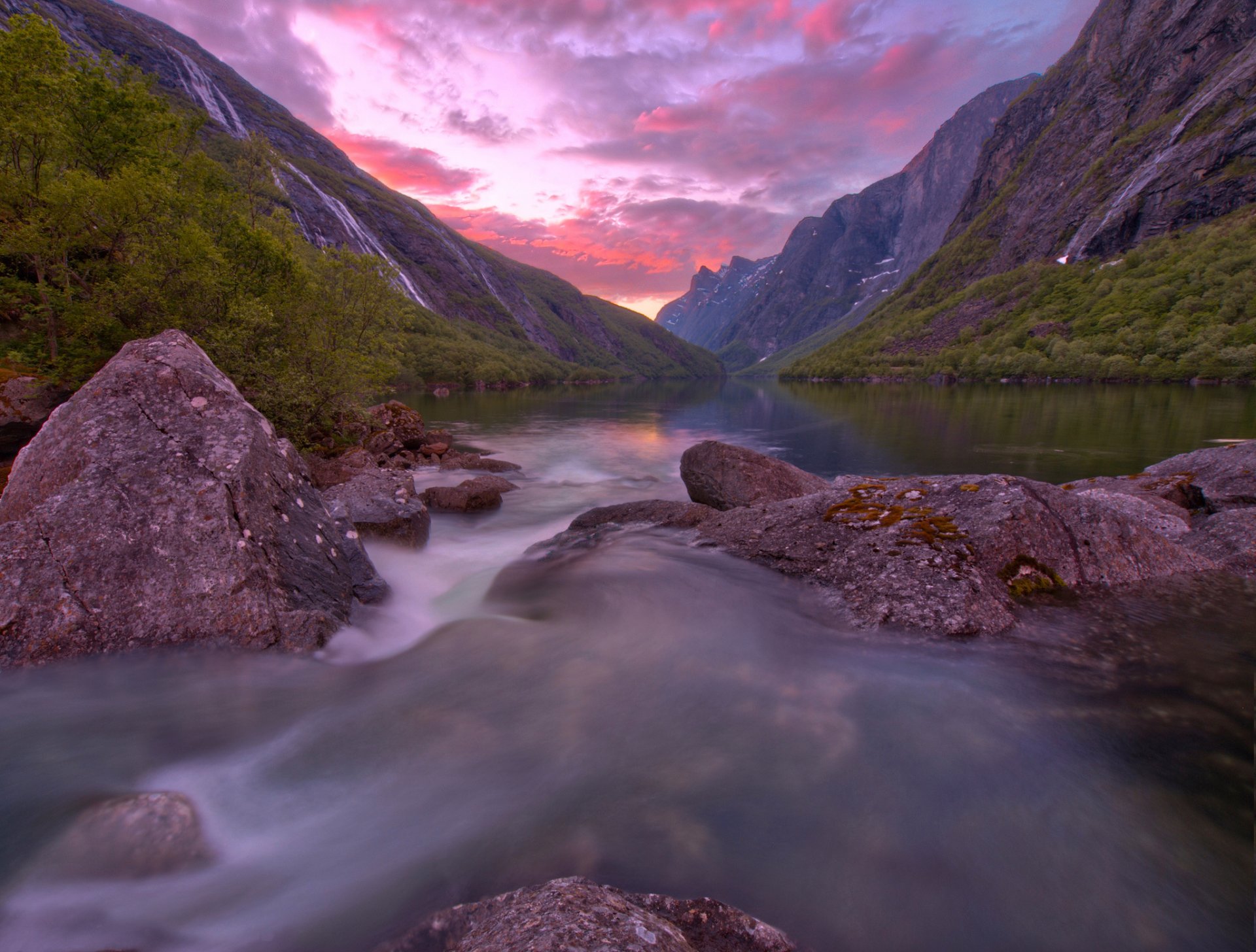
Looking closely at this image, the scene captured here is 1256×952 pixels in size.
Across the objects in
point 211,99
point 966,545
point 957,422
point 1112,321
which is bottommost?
point 966,545

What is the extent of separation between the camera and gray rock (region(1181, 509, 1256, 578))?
10.2 m

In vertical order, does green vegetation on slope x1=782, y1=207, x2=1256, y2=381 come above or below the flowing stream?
above

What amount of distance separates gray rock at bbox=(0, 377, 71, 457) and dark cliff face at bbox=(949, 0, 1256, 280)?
560 ft

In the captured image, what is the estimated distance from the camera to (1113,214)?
126938 millimetres

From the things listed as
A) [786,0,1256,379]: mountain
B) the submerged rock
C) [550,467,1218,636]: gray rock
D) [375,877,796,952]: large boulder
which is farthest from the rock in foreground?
[786,0,1256,379]: mountain

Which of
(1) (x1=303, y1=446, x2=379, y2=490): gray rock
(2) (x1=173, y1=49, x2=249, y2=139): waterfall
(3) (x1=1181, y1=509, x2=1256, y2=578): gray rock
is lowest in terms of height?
(1) (x1=303, y1=446, x2=379, y2=490): gray rock

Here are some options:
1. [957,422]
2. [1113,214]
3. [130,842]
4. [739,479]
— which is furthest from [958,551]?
[1113,214]

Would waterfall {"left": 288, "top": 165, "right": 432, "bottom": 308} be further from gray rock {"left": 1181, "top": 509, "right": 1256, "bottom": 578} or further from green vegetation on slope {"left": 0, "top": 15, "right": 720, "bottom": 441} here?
gray rock {"left": 1181, "top": 509, "right": 1256, "bottom": 578}

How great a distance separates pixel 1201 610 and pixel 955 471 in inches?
809

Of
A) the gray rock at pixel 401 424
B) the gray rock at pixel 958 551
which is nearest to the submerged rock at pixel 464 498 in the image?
the gray rock at pixel 958 551

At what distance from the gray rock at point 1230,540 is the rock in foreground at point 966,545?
3 cm

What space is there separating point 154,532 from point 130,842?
4.16 m

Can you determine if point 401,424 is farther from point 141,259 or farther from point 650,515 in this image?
point 650,515

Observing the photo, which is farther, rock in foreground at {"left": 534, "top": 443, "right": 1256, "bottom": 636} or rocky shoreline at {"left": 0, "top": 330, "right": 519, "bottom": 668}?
rock in foreground at {"left": 534, "top": 443, "right": 1256, "bottom": 636}
